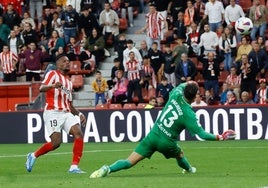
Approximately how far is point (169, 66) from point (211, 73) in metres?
1.63

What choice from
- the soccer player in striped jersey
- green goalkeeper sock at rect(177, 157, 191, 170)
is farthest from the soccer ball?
green goalkeeper sock at rect(177, 157, 191, 170)

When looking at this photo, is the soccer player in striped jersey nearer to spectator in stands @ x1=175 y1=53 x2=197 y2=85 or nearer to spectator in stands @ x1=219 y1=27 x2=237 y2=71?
spectator in stands @ x1=175 y1=53 x2=197 y2=85

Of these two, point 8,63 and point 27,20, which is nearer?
point 8,63

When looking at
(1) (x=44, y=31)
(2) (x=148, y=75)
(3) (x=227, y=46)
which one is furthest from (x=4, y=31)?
(3) (x=227, y=46)

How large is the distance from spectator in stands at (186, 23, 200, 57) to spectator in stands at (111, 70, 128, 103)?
7.97 feet

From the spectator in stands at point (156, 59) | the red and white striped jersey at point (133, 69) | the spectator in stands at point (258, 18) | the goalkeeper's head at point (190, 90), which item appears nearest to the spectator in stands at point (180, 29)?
the spectator in stands at point (156, 59)

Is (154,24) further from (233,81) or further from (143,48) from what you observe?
(233,81)

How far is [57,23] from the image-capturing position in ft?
119

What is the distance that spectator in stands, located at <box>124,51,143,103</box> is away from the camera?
32600 mm

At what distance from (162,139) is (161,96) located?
1527cm

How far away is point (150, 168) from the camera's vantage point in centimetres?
1908

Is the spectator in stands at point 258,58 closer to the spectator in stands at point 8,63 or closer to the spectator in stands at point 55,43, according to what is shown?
the spectator in stands at point 55,43

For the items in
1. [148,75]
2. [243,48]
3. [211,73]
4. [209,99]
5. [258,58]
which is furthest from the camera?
[148,75]

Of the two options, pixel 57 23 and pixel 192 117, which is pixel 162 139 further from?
pixel 57 23
